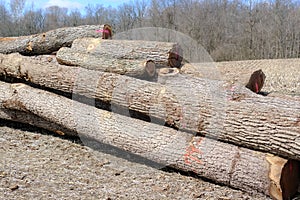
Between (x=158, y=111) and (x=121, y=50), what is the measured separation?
1396 millimetres

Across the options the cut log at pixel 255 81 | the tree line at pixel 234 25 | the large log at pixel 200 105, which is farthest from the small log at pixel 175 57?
the tree line at pixel 234 25

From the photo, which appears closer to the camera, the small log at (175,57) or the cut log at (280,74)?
the small log at (175,57)

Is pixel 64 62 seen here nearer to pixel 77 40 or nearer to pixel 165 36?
pixel 77 40

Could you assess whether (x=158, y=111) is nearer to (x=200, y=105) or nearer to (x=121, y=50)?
(x=200, y=105)

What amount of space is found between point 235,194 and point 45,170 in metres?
2.02

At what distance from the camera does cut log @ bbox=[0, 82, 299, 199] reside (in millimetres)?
3162

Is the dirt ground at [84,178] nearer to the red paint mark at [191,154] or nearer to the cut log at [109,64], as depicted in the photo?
the red paint mark at [191,154]

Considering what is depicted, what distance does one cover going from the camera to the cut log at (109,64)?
4387mm

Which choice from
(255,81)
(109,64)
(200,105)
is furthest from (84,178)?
(255,81)

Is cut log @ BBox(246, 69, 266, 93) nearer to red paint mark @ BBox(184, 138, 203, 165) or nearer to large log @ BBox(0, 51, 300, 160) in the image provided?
large log @ BBox(0, 51, 300, 160)

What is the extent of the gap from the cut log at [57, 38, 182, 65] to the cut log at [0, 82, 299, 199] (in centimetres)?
80

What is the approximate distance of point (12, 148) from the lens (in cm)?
452

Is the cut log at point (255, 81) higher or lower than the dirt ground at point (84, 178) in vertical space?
higher

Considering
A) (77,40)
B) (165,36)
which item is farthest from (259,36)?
(77,40)
